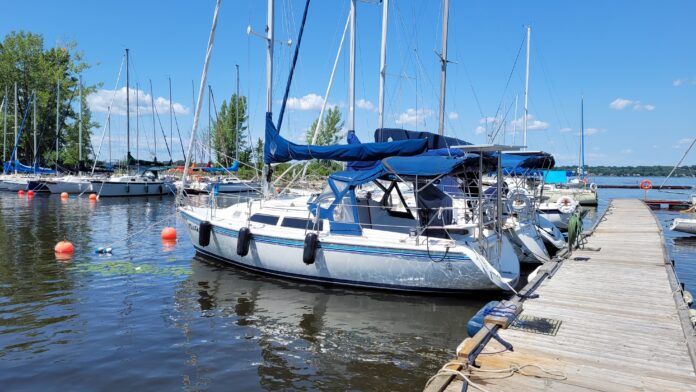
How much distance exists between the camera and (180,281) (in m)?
12.9

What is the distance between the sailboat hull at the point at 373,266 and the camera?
1089cm

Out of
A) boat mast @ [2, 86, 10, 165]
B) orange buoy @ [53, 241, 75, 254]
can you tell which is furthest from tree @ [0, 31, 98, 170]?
orange buoy @ [53, 241, 75, 254]

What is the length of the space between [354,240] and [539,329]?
534 cm

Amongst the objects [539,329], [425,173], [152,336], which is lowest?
[152,336]

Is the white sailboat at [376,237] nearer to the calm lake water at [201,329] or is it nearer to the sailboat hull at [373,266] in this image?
the sailboat hull at [373,266]

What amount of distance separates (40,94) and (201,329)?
58.1 metres

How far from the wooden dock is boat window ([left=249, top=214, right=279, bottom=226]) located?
6.78m

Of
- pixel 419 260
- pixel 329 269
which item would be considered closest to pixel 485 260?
pixel 419 260

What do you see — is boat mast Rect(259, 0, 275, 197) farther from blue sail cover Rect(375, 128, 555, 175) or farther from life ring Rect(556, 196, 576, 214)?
life ring Rect(556, 196, 576, 214)

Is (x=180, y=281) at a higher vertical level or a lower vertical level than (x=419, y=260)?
lower

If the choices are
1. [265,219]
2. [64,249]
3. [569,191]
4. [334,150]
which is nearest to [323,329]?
[265,219]

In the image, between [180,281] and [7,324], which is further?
[180,281]

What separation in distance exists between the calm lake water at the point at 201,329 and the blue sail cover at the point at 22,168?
3945cm

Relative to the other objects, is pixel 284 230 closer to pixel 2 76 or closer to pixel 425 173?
pixel 425 173
